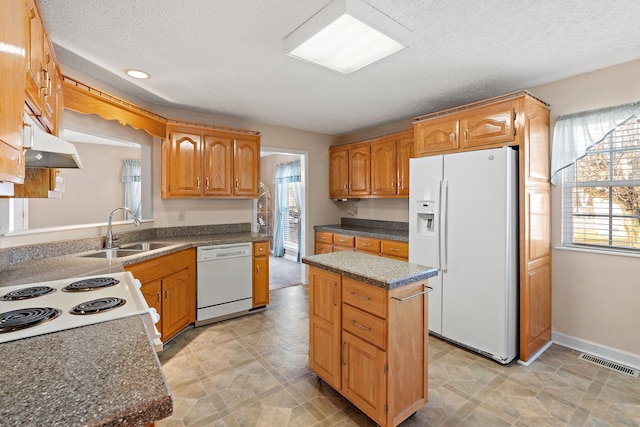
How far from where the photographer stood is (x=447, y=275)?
2.84 metres

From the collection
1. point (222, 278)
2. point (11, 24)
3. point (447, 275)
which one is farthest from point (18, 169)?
point (447, 275)

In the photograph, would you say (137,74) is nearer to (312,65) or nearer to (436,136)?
(312,65)

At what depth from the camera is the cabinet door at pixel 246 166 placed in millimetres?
3832

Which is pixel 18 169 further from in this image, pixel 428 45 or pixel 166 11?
pixel 428 45

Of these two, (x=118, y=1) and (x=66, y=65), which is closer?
(x=118, y=1)

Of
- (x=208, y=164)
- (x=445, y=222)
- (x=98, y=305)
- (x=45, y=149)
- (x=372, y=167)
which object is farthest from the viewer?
(x=372, y=167)

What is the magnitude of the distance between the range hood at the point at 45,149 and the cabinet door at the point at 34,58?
0.21 m

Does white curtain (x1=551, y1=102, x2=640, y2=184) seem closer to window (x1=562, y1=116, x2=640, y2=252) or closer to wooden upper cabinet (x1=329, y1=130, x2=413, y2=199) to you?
window (x1=562, y1=116, x2=640, y2=252)

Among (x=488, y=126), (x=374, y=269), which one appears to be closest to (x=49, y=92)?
(x=374, y=269)

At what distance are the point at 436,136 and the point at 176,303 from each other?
302 centimetres

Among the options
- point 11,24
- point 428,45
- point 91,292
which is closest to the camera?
point 11,24

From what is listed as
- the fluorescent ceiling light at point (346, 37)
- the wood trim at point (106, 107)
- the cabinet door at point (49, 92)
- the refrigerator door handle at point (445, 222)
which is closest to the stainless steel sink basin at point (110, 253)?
the cabinet door at point (49, 92)

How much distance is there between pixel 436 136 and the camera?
306cm

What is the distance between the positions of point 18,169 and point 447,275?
2917mm
